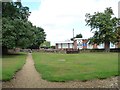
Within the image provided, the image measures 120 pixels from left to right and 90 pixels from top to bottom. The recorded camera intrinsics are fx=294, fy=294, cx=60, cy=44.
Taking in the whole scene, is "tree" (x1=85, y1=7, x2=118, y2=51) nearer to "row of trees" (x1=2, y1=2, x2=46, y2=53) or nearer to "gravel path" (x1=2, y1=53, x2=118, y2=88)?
"row of trees" (x1=2, y1=2, x2=46, y2=53)

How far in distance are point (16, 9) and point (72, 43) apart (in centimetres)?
6497

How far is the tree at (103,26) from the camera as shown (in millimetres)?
72562

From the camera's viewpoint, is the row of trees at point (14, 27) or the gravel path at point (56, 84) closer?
the gravel path at point (56, 84)

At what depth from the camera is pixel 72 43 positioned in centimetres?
11181

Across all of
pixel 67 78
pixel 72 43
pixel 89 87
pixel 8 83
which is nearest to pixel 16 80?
pixel 8 83

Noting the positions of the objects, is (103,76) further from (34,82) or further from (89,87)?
(34,82)

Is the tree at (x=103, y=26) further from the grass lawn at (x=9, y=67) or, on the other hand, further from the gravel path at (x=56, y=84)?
the gravel path at (x=56, y=84)

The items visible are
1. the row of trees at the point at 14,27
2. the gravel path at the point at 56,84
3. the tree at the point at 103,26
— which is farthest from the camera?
the tree at the point at 103,26

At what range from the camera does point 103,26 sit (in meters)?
73.4

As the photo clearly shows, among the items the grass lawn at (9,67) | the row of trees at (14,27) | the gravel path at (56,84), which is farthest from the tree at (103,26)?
the gravel path at (56,84)

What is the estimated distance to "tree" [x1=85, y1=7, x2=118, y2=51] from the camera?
72562 mm

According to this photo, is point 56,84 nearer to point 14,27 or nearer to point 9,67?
point 9,67

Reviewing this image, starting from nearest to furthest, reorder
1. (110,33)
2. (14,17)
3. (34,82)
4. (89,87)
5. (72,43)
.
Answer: (89,87), (34,82), (14,17), (110,33), (72,43)

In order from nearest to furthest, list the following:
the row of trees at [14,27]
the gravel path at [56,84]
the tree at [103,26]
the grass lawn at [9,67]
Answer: the gravel path at [56,84] < the grass lawn at [9,67] < the row of trees at [14,27] < the tree at [103,26]
